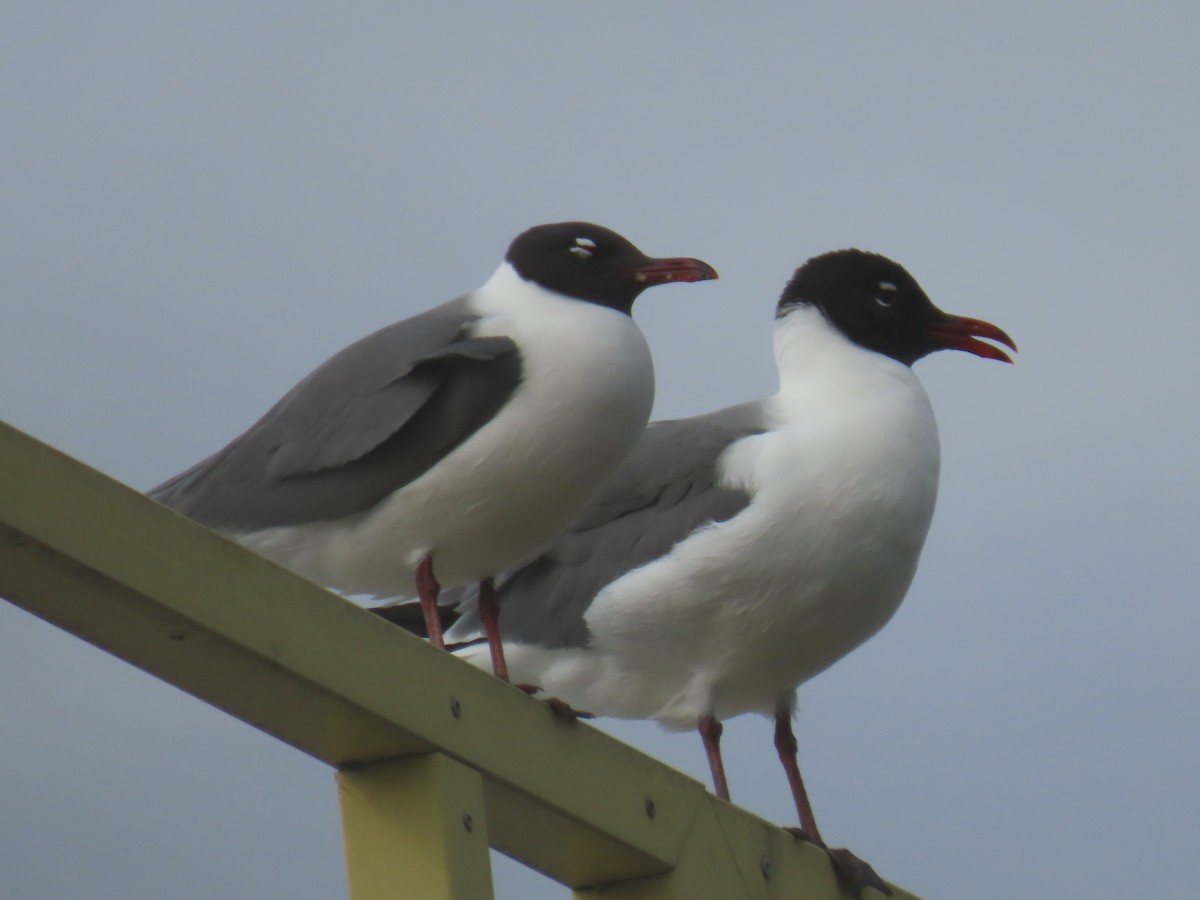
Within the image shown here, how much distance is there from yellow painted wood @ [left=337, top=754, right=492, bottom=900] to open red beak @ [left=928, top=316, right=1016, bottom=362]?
4270 mm

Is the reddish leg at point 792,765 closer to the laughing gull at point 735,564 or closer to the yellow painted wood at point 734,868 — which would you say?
the laughing gull at point 735,564

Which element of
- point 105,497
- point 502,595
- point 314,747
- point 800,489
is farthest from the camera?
point 502,595

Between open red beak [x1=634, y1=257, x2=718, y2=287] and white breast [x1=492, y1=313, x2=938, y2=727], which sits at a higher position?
open red beak [x1=634, y1=257, x2=718, y2=287]

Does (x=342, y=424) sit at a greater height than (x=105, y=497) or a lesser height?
greater

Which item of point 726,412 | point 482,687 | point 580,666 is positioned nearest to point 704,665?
point 580,666

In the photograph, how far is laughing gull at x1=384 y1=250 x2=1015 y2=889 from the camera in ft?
18.9

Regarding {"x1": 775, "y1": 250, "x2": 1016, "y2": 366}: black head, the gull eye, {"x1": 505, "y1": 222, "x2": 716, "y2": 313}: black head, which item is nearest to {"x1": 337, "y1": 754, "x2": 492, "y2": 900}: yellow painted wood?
{"x1": 505, "y1": 222, "x2": 716, "y2": 313}: black head

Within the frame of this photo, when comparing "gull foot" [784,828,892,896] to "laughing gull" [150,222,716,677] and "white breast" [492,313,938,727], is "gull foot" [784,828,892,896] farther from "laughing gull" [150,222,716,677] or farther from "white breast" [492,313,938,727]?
"white breast" [492,313,938,727]

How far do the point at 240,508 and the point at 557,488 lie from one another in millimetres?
758

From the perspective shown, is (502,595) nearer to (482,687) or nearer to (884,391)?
(884,391)

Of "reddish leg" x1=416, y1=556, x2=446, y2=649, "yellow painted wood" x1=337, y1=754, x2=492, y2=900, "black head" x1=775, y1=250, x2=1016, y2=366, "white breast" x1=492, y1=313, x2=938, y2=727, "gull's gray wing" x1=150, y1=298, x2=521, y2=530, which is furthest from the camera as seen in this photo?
"black head" x1=775, y1=250, x2=1016, y2=366

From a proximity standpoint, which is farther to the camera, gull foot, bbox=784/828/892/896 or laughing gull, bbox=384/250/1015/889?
laughing gull, bbox=384/250/1015/889

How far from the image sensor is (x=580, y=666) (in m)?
6.01

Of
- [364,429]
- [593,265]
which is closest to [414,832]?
[364,429]
